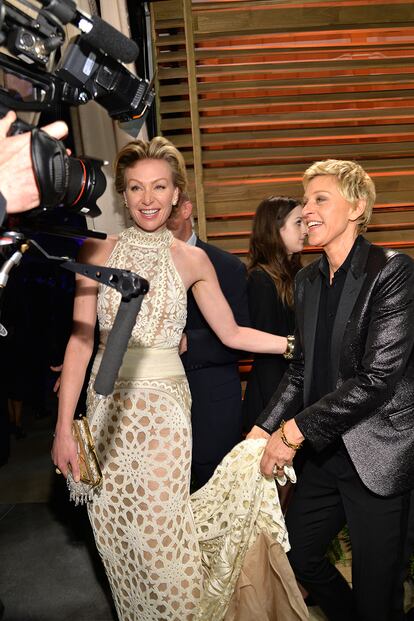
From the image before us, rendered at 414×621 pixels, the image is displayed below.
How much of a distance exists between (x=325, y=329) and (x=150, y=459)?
0.74m

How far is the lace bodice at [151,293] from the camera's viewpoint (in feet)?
8.13

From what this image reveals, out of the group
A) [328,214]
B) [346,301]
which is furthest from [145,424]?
[328,214]

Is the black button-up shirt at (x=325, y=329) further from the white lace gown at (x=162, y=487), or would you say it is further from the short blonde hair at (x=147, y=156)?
the short blonde hair at (x=147, y=156)

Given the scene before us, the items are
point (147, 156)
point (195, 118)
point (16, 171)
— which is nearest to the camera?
point (16, 171)

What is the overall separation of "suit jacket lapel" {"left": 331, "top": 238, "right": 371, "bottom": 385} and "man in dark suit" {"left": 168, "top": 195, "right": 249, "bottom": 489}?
847 millimetres

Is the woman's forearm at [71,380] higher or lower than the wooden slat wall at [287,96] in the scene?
lower

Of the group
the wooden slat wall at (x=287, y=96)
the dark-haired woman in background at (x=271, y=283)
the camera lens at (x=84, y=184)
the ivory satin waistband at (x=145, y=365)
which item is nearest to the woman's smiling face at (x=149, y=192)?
the ivory satin waistband at (x=145, y=365)

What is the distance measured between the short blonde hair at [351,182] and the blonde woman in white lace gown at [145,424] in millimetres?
589

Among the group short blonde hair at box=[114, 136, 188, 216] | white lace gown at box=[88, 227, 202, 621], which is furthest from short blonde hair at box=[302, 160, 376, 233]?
white lace gown at box=[88, 227, 202, 621]

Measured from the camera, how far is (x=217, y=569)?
2.44 metres

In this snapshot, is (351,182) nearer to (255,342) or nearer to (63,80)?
(255,342)

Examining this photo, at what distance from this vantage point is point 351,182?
7.55 ft

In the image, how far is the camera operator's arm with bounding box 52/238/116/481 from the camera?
96.3 inches

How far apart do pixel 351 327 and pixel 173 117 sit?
3.67m
